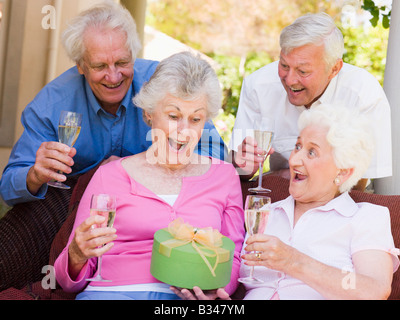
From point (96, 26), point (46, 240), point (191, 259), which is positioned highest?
point (96, 26)

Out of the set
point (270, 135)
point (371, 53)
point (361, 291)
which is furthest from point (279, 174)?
point (371, 53)

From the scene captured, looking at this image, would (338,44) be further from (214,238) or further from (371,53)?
(371,53)

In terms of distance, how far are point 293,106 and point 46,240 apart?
5.47 ft

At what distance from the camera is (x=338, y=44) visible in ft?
10.3

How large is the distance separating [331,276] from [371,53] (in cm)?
823

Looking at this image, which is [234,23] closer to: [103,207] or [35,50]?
[35,50]

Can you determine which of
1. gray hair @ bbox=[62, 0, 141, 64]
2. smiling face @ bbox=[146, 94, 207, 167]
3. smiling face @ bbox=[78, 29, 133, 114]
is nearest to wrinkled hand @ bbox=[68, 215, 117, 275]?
smiling face @ bbox=[146, 94, 207, 167]

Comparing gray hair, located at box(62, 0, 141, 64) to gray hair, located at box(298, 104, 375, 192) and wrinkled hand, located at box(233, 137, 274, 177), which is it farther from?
gray hair, located at box(298, 104, 375, 192)

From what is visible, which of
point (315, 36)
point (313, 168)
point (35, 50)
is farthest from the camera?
point (35, 50)

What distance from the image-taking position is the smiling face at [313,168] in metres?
2.45

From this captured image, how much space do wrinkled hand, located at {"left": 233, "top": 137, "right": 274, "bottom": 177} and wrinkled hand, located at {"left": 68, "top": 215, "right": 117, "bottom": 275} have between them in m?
0.95

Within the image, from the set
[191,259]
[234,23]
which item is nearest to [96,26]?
[191,259]

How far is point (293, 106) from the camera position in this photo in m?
3.45

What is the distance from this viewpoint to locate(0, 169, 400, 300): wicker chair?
8.57 feet
